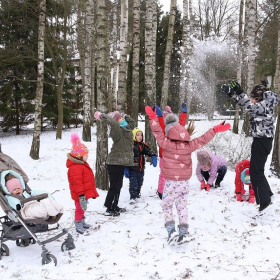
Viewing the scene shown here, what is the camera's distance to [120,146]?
5754mm

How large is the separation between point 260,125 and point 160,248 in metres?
2.58

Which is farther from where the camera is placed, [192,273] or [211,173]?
[211,173]

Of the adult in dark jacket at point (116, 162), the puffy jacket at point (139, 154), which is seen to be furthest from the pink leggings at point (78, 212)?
the puffy jacket at point (139, 154)

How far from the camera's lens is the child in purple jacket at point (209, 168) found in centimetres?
679

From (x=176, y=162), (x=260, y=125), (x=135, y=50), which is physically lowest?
(x=176, y=162)

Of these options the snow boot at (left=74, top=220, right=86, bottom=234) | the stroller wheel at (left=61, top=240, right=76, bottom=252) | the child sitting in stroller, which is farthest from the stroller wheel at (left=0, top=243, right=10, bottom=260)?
the snow boot at (left=74, top=220, right=86, bottom=234)

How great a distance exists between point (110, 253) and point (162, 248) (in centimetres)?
76

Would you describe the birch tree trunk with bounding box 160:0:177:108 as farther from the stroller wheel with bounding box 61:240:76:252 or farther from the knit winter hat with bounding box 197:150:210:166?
the stroller wheel with bounding box 61:240:76:252

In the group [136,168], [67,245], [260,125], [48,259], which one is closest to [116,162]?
[136,168]

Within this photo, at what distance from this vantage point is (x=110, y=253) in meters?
4.25

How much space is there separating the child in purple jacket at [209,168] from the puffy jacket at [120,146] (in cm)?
189

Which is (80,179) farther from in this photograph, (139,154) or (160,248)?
(139,154)

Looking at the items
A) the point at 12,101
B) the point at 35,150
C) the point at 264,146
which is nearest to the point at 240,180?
the point at 264,146

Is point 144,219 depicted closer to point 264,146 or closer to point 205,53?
point 264,146
